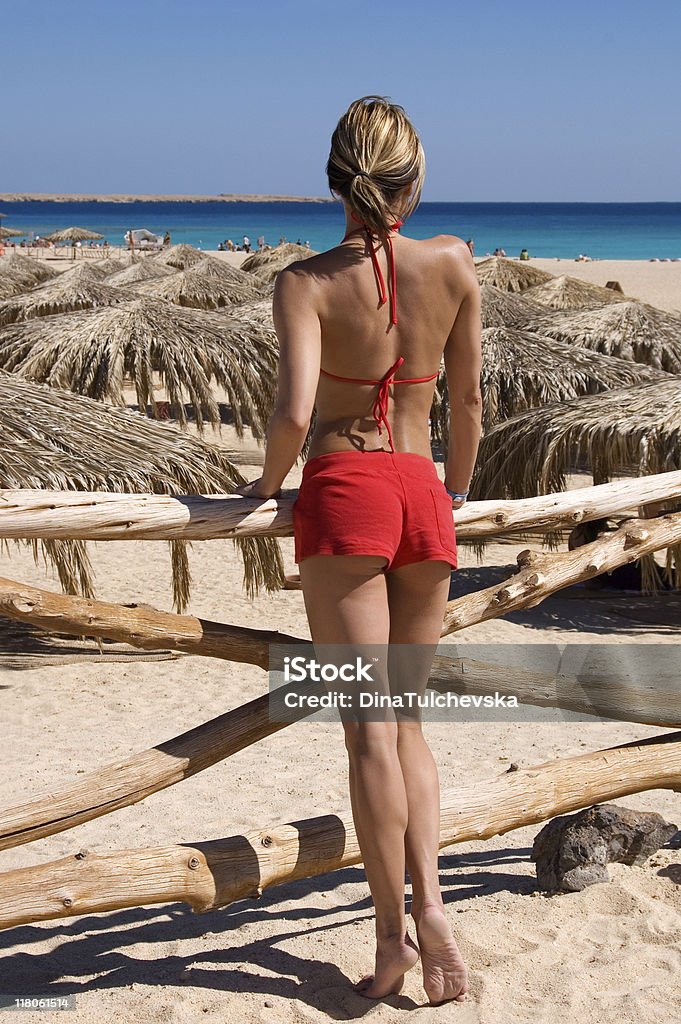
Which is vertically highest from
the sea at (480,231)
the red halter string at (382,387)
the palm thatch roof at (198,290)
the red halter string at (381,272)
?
the sea at (480,231)

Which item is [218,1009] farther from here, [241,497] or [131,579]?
[131,579]

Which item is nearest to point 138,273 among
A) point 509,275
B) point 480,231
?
point 509,275

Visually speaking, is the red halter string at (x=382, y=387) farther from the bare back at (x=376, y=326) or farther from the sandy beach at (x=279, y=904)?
the sandy beach at (x=279, y=904)

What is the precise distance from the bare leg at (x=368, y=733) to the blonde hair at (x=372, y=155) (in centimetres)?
68

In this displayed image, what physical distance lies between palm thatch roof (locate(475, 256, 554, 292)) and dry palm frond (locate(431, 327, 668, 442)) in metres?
12.1

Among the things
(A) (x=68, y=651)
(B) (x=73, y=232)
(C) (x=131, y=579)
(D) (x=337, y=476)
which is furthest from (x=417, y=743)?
(B) (x=73, y=232)

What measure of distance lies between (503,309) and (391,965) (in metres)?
12.8

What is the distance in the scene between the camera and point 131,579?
7.43 m

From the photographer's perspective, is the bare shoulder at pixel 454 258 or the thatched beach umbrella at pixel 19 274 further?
the thatched beach umbrella at pixel 19 274

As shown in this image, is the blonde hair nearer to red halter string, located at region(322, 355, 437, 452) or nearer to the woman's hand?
red halter string, located at region(322, 355, 437, 452)

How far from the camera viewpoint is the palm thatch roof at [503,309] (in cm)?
1372

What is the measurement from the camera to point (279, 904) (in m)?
3.07

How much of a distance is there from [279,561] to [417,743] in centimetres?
277

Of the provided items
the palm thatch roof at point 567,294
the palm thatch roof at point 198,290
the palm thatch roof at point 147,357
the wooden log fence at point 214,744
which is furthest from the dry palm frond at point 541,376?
the palm thatch roof at point 567,294
